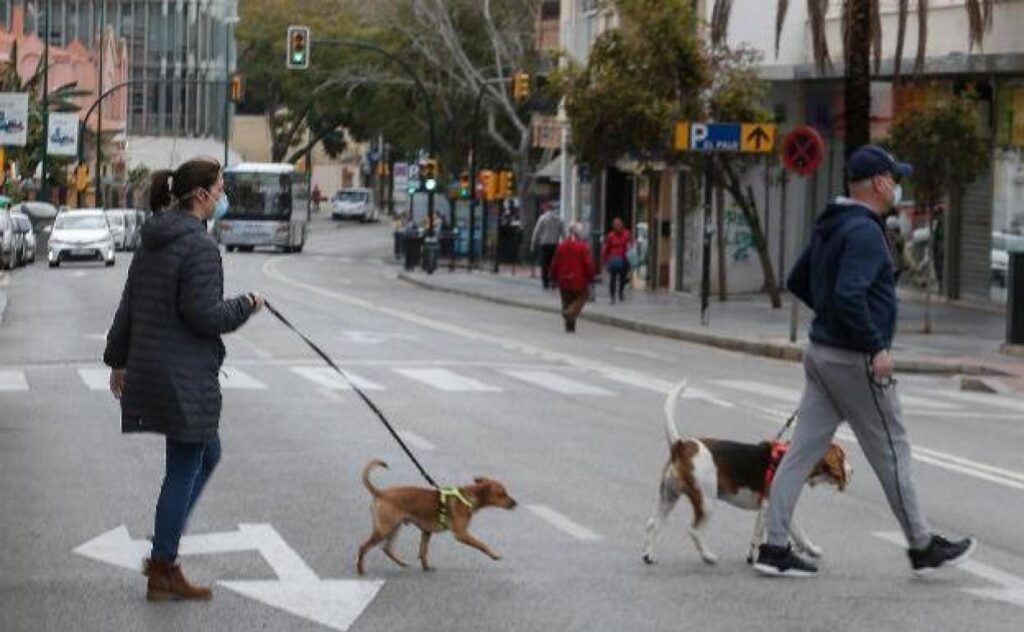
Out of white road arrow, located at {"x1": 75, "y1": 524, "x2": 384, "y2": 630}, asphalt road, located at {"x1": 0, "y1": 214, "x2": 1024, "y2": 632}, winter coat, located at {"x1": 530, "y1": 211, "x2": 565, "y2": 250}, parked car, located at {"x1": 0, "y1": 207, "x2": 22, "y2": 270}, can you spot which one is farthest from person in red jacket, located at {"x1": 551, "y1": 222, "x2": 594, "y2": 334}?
parked car, located at {"x1": 0, "y1": 207, "x2": 22, "y2": 270}

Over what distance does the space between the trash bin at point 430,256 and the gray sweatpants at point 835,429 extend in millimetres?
55592

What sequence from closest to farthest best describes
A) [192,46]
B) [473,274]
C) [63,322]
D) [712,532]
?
[712,532] → [63,322] → [473,274] → [192,46]

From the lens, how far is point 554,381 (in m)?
24.5

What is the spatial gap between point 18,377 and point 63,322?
1097 cm

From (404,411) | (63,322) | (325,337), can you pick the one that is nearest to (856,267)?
(404,411)

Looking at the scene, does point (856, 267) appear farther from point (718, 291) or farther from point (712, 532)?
point (718, 291)

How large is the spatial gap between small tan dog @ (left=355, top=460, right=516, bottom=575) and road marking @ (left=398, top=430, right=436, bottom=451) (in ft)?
19.8

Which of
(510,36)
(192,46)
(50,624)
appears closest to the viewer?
(50,624)

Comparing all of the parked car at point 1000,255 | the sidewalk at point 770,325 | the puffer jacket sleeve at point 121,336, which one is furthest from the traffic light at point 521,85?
the puffer jacket sleeve at point 121,336

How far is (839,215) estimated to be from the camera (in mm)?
10875

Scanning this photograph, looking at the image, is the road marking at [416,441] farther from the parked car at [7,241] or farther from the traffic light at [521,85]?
the traffic light at [521,85]

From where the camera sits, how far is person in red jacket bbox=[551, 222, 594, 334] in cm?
3591

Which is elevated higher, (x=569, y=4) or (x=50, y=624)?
(x=569, y=4)

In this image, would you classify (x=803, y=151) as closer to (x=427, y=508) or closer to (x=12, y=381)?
(x=12, y=381)
